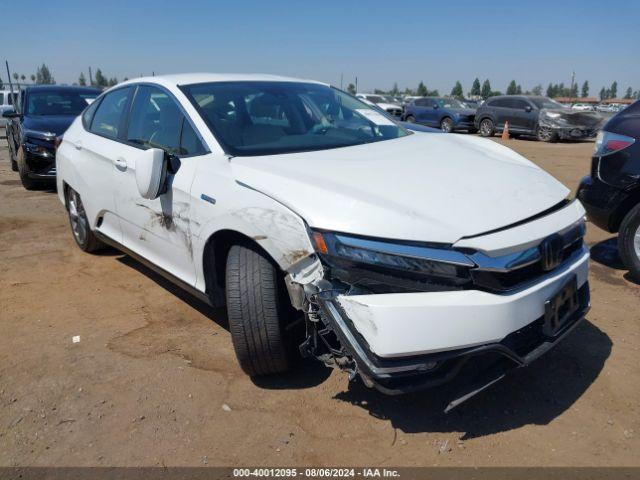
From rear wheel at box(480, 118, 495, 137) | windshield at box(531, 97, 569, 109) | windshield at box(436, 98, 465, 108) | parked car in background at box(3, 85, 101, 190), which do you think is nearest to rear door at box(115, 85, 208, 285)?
parked car in background at box(3, 85, 101, 190)

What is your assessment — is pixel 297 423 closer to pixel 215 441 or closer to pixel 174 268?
pixel 215 441

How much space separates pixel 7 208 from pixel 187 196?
17.5 feet

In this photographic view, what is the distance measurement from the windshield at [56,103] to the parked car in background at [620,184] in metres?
7.65

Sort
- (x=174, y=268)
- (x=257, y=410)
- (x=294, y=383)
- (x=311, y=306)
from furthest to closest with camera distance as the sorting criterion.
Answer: (x=174, y=268), (x=294, y=383), (x=257, y=410), (x=311, y=306)

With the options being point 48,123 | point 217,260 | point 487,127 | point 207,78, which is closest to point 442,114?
point 487,127

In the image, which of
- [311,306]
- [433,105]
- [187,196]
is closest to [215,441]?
[311,306]

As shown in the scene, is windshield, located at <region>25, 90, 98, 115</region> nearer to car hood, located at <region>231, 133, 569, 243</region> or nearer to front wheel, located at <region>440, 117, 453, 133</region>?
car hood, located at <region>231, 133, 569, 243</region>

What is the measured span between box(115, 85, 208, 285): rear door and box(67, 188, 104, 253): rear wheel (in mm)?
1070

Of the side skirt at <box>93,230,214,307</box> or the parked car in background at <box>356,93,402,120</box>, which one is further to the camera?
the parked car in background at <box>356,93,402,120</box>

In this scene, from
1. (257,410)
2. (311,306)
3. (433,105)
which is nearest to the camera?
(311,306)

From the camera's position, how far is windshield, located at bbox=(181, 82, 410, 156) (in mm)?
3133

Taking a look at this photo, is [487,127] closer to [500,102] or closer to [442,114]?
[500,102]

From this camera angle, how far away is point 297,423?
2.66 meters

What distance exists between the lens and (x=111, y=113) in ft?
14.1
